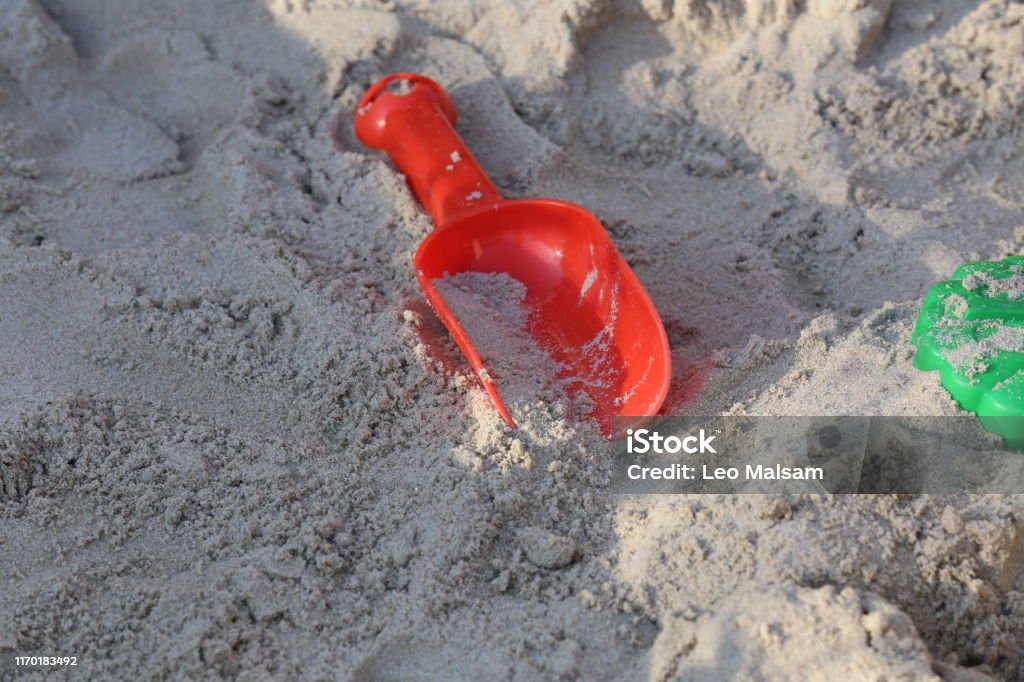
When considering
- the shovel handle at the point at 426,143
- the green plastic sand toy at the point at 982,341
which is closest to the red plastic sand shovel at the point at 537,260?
the shovel handle at the point at 426,143

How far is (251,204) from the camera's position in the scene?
1.93 metres

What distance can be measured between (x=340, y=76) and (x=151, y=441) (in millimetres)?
1009

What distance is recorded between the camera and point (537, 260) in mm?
1912

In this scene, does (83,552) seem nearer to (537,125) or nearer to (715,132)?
(537,125)

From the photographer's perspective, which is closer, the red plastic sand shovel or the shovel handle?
the red plastic sand shovel

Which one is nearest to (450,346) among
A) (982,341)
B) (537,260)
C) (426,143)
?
(537,260)

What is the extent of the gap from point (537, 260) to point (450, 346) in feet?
0.91

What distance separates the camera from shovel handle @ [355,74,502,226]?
1931 millimetres

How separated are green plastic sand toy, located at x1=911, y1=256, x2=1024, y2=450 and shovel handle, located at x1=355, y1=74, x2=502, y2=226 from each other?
816 mm

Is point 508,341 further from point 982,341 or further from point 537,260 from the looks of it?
point 982,341

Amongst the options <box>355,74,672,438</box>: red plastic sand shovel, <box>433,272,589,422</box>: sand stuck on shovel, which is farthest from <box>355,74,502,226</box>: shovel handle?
<box>433,272,589,422</box>: sand stuck on shovel

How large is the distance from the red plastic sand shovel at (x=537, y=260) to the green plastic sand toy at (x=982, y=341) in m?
0.41

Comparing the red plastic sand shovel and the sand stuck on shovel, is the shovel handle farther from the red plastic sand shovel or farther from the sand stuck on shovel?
the sand stuck on shovel

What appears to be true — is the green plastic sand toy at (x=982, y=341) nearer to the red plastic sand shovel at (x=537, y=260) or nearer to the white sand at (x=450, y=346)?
the white sand at (x=450, y=346)
